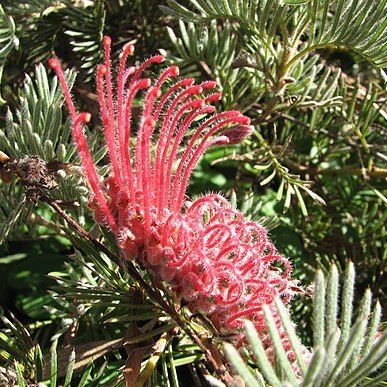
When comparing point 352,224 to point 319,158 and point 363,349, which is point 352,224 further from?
point 363,349

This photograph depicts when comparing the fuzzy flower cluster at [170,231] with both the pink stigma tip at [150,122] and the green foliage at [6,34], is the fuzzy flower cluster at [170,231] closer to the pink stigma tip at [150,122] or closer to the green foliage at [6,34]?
the pink stigma tip at [150,122]

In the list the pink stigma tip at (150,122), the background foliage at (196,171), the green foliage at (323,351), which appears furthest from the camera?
the background foliage at (196,171)

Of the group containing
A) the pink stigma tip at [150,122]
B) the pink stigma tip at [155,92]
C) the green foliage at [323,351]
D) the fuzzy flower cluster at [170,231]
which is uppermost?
the pink stigma tip at [155,92]

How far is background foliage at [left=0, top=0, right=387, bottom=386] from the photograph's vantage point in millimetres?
741

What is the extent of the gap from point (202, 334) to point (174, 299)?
5 centimetres

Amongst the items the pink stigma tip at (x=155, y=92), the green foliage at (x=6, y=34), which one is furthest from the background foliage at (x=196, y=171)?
the pink stigma tip at (x=155, y=92)

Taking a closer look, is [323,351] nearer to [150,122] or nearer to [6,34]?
[150,122]

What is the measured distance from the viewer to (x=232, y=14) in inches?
32.3

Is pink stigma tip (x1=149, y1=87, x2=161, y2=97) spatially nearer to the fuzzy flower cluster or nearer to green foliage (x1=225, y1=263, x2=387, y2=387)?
the fuzzy flower cluster

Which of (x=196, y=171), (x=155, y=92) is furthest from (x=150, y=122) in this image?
(x=196, y=171)

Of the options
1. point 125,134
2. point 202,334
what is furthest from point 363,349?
point 125,134

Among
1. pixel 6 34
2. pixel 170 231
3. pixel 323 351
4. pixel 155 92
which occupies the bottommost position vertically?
pixel 323 351

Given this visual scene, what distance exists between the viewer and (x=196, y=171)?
3.86 feet

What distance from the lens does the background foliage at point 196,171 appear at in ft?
2.43
